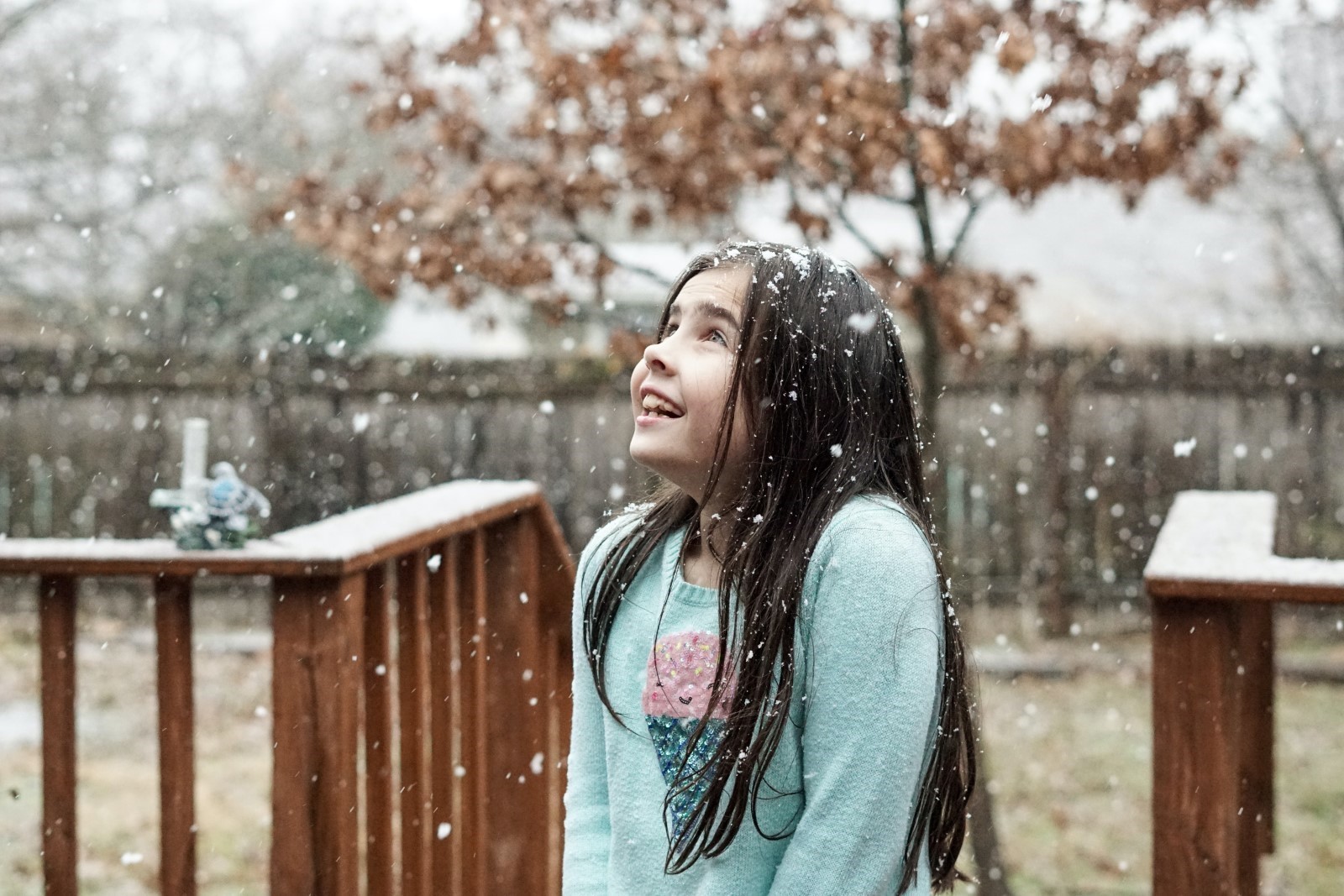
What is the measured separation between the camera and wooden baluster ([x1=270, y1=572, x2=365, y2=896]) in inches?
74.6

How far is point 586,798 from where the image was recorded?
1544 millimetres

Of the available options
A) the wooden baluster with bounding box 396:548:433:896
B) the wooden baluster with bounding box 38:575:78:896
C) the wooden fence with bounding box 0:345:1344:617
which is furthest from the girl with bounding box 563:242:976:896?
the wooden fence with bounding box 0:345:1344:617

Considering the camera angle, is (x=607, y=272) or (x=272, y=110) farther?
(x=272, y=110)

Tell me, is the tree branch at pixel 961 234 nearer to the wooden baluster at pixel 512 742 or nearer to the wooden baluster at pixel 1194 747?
the wooden baluster at pixel 512 742

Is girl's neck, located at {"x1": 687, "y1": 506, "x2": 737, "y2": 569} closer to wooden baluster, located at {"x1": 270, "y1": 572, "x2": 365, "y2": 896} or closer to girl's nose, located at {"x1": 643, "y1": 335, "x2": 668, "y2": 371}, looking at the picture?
girl's nose, located at {"x1": 643, "y1": 335, "x2": 668, "y2": 371}

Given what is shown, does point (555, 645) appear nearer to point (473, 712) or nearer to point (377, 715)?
point (473, 712)

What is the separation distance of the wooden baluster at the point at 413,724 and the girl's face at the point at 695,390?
100 centimetres

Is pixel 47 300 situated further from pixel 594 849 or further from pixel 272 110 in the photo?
pixel 594 849

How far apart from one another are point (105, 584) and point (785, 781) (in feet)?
21.6

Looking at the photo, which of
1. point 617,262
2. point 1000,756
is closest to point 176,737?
point 617,262

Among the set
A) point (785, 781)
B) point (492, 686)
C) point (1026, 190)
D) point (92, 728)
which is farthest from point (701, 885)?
point (92, 728)

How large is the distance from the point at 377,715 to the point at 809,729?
3.65 feet

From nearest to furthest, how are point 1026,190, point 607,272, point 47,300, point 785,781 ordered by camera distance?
point 785,781, point 1026,190, point 607,272, point 47,300

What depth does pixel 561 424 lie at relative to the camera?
7.04m
